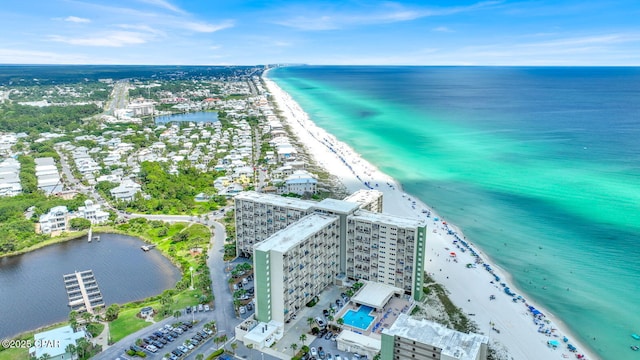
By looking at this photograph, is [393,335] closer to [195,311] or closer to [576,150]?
[195,311]

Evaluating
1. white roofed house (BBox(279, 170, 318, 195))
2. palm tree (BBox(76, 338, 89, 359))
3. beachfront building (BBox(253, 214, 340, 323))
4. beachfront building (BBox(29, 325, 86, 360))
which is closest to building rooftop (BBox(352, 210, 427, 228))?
beachfront building (BBox(253, 214, 340, 323))

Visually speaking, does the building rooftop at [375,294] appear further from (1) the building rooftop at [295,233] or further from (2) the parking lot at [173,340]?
(2) the parking lot at [173,340]

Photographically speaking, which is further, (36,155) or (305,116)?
(305,116)

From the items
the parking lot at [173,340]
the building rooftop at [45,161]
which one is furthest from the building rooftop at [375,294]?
the building rooftop at [45,161]

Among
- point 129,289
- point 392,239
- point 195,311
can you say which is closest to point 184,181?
point 129,289

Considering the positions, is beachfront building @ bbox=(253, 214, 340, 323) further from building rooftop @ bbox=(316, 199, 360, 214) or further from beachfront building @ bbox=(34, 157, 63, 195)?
beachfront building @ bbox=(34, 157, 63, 195)

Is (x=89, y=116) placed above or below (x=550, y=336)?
above

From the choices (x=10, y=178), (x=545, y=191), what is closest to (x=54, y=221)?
(x=10, y=178)
